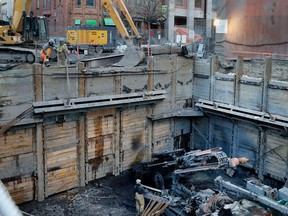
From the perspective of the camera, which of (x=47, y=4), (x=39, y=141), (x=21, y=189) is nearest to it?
(x=21, y=189)

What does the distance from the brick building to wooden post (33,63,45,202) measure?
31663 millimetres

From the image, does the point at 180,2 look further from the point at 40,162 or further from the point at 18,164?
the point at 18,164

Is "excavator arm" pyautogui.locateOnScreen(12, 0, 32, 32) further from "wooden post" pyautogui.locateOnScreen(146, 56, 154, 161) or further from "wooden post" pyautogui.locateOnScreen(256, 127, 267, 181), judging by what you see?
"wooden post" pyautogui.locateOnScreen(256, 127, 267, 181)

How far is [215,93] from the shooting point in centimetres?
1705

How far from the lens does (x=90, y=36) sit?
33.7 m

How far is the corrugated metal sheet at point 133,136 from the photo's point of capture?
15.6m

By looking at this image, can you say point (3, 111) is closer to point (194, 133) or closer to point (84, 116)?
point (84, 116)

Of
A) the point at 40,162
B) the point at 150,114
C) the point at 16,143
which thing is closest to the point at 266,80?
the point at 150,114

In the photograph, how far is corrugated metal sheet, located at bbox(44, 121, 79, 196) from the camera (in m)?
13.2

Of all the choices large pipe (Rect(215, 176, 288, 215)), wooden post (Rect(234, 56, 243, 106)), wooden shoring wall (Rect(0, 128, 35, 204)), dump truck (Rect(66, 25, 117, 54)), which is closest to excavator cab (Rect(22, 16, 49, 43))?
wooden shoring wall (Rect(0, 128, 35, 204))

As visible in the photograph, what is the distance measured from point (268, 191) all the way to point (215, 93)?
783 cm

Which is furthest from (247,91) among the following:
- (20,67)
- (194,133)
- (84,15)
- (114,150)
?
(84,15)

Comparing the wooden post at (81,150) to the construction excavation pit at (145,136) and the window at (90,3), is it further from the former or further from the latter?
the window at (90,3)

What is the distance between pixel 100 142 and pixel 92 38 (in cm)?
2078
